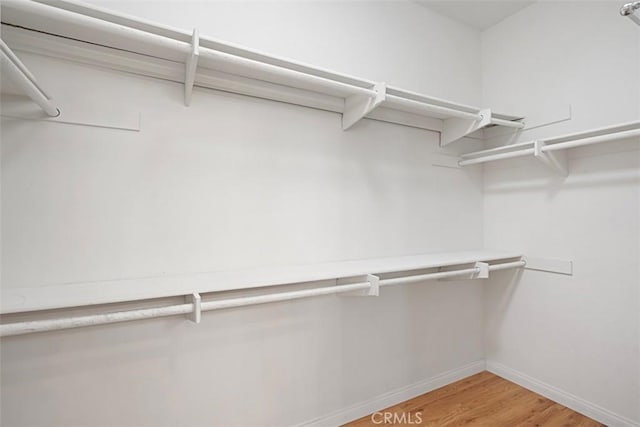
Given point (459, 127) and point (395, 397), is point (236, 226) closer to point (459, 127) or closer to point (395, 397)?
point (395, 397)

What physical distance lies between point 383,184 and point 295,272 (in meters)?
0.86

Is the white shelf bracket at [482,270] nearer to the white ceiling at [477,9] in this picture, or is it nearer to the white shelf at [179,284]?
the white shelf at [179,284]

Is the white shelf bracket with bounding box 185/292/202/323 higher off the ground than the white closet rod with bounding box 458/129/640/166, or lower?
lower

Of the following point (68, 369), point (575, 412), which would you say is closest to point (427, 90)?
point (575, 412)

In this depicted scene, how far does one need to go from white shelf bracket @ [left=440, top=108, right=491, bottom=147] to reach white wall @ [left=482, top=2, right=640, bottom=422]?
0.49 metres

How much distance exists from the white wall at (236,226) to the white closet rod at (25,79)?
9 cm

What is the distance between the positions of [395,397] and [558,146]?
69.9 inches

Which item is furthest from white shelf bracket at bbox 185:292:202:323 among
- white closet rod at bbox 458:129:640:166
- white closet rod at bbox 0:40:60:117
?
white closet rod at bbox 458:129:640:166

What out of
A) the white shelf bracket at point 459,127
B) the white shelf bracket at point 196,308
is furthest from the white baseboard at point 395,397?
the white shelf bracket at point 459,127

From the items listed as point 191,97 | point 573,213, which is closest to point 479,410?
point 573,213

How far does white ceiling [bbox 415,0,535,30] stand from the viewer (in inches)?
87.4

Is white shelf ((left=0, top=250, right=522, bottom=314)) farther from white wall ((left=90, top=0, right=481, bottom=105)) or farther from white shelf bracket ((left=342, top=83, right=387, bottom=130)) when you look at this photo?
white wall ((left=90, top=0, right=481, bottom=105))

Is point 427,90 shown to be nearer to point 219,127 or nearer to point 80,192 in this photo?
point 219,127

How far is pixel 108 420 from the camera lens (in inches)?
51.7
